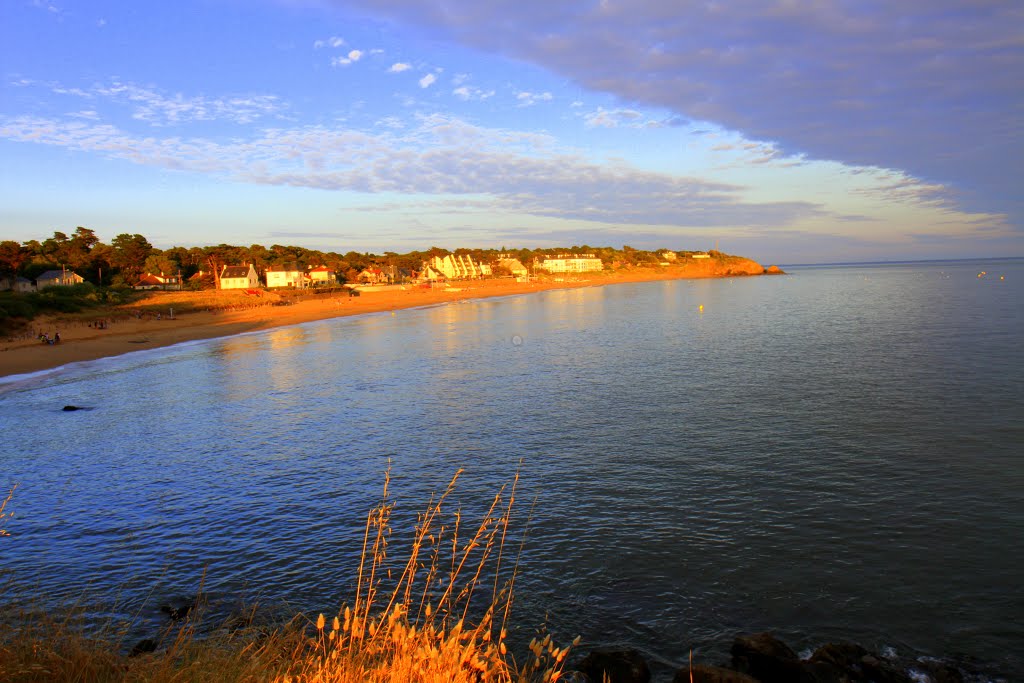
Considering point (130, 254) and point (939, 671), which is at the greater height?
point (130, 254)

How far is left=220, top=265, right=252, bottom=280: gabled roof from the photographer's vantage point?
13638 cm

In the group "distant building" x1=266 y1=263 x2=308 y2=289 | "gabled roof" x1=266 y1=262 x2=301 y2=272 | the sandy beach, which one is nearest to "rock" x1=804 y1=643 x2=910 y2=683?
the sandy beach

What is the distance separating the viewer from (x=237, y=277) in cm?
13638

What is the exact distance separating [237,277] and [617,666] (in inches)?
5554

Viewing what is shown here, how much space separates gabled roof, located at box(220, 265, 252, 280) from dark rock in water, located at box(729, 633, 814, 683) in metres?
142

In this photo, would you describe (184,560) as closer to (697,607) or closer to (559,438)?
(697,607)

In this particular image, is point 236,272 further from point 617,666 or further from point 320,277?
point 617,666

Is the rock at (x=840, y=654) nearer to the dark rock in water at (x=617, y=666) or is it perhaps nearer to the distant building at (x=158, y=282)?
the dark rock in water at (x=617, y=666)

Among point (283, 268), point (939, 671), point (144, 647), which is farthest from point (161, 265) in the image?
point (939, 671)

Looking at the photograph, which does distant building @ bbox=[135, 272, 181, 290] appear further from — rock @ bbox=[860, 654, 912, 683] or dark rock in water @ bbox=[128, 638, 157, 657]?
rock @ bbox=[860, 654, 912, 683]

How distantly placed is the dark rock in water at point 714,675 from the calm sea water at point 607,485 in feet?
4.71

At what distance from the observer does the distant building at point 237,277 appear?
447 ft

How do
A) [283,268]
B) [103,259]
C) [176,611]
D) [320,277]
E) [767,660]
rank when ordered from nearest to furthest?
[767,660] → [176,611] → [103,259] → [283,268] → [320,277]

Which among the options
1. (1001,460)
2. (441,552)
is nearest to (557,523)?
(441,552)
